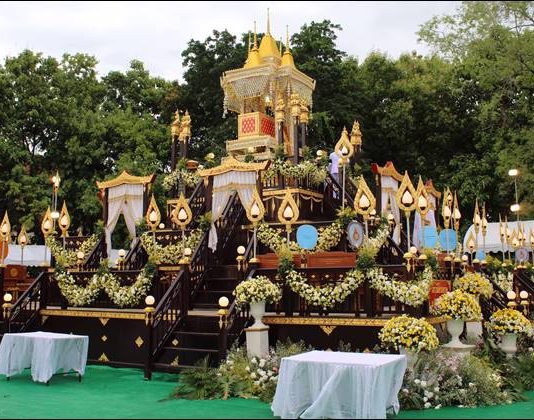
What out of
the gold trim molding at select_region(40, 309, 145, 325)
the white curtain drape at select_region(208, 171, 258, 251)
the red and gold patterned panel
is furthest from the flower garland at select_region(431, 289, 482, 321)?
the red and gold patterned panel

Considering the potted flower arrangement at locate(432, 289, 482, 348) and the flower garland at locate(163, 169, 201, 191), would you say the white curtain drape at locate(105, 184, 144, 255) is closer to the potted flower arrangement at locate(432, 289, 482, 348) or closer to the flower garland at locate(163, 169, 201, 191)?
the flower garland at locate(163, 169, 201, 191)

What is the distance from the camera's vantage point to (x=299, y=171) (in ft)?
62.8

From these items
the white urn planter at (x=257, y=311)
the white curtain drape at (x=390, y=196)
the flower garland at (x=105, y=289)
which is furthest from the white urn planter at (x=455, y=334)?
the flower garland at (x=105, y=289)

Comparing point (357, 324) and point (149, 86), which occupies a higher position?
point (149, 86)

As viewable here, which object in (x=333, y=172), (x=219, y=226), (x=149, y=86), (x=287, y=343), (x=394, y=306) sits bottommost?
(x=287, y=343)

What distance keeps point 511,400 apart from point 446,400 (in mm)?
1304

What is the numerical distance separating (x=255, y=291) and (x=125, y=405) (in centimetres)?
321

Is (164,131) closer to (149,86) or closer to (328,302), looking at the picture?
(149,86)

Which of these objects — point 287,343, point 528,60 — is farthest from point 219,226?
point 528,60

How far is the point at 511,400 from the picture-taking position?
989cm

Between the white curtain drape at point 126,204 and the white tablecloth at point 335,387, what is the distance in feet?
A: 36.5

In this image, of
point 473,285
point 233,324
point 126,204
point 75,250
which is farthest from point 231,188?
point 473,285

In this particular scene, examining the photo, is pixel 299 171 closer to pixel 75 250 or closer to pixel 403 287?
pixel 75 250

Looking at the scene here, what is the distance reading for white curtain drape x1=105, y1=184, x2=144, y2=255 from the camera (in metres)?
18.4
